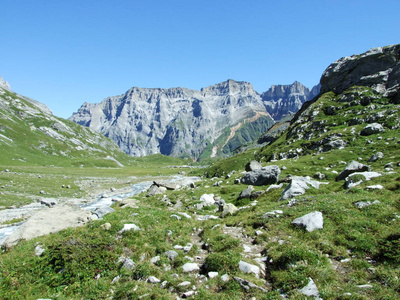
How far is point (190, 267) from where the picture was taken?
38.5ft

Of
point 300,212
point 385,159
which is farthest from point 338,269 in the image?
point 385,159

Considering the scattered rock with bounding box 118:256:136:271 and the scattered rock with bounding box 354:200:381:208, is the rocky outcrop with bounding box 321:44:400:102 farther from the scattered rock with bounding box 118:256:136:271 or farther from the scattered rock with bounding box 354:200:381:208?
the scattered rock with bounding box 118:256:136:271

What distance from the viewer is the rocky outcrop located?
102625mm

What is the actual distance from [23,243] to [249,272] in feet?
53.8

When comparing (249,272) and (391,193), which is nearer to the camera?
(249,272)

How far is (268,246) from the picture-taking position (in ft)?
Result: 42.4

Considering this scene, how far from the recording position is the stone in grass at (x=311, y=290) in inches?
324

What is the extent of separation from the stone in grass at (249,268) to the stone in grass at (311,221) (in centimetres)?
495

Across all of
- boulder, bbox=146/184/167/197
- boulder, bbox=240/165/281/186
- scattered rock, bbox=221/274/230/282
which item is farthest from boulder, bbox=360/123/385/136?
scattered rock, bbox=221/274/230/282

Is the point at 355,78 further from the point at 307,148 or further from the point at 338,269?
the point at 338,269

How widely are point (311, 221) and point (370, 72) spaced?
13968cm

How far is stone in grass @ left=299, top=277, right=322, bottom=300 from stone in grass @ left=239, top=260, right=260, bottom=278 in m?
2.27

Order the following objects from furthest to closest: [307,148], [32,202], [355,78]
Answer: [355,78], [307,148], [32,202]

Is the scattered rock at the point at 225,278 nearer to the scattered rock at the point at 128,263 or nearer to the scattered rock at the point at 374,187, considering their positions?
the scattered rock at the point at 128,263
